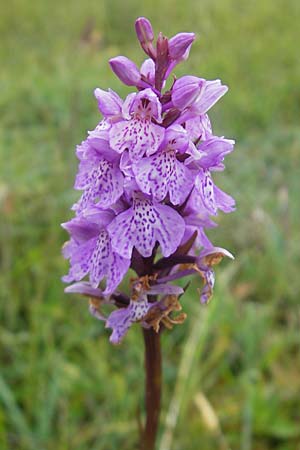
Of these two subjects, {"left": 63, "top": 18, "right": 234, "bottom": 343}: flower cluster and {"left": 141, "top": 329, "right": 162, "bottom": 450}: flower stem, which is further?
{"left": 141, "top": 329, "right": 162, "bottom": 450}: flower stem

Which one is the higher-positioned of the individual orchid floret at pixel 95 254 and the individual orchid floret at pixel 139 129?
the individual orchid floret at pixel 139 129

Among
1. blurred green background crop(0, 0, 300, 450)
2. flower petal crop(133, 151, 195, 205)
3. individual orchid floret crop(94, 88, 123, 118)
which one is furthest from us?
blurred green background crop(0, 0, 300, 450)

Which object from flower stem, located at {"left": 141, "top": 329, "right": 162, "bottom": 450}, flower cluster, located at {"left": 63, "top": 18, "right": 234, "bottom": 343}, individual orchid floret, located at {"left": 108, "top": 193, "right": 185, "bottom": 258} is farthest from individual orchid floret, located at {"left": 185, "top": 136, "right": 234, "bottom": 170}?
flower stem, located at {"left": 141, "top": 329, "right": 162, "bottom": 450}

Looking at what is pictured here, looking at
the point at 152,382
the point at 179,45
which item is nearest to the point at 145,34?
the point at 179,45

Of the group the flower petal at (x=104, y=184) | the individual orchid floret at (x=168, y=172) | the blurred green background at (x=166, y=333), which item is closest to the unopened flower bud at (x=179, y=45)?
the individual orchid floret at (x=168, y=172)

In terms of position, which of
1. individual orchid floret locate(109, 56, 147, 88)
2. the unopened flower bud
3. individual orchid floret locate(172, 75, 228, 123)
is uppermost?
the unopened flower bud

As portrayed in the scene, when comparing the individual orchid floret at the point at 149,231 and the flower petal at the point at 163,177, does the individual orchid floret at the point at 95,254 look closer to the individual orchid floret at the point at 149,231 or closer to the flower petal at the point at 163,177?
the individual orchid floret at the point at 149,231

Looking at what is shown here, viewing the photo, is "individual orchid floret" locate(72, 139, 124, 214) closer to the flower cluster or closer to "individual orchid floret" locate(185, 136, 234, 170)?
the flower cluster
